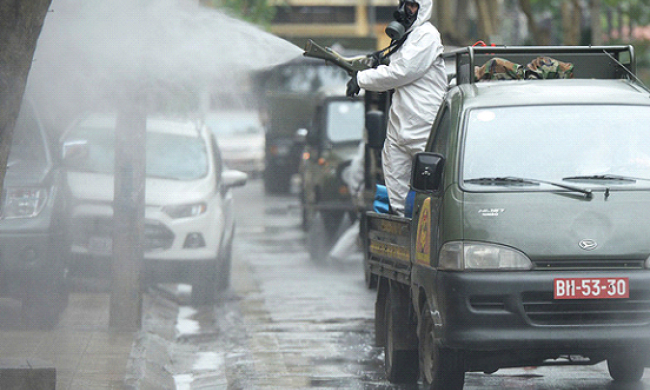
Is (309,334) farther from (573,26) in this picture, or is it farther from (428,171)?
(573,26)

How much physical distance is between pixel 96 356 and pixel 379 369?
6.43ft

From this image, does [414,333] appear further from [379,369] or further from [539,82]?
[539,82]

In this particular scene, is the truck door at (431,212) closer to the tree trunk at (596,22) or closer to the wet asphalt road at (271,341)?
the wet asphalt road at (271,341)

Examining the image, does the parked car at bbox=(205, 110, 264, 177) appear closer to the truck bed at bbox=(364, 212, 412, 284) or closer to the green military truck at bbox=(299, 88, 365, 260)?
the green military truck at bbox=(299, 88, 365, 260)

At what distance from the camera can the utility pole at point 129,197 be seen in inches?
407

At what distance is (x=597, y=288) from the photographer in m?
6.62

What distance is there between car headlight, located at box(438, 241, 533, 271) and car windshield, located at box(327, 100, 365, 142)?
11.1 m

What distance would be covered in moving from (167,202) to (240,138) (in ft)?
84.3

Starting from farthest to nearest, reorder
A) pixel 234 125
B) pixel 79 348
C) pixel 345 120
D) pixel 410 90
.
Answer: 1. pixel 234 125
2. pixel 345 120
3. pixel 79 348
4. pixel 410 90

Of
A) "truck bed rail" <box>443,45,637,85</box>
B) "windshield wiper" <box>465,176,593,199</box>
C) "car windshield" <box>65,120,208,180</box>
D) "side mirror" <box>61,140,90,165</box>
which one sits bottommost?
"car windshield" <box>65,120,208,180</box>

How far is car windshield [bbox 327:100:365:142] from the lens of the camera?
58.5ft

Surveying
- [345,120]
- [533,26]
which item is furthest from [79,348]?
[533,26]

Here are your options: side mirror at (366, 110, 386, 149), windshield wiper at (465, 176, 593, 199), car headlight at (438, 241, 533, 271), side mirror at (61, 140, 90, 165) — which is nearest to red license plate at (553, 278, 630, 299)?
car headlight at (438, 241, 533, 271)

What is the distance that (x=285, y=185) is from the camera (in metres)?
31.9
